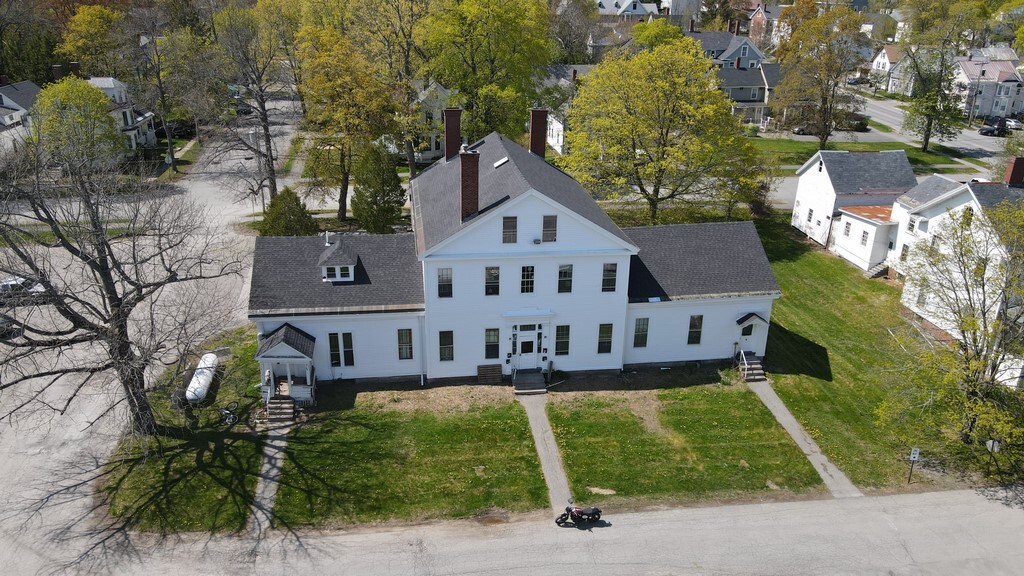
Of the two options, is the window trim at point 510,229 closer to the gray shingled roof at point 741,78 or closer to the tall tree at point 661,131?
the tall tree at point 661,131

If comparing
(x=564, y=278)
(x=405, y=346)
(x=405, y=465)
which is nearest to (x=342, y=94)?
(x=405, y=346)

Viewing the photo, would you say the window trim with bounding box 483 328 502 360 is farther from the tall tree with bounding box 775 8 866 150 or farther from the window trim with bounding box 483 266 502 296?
the tall tree with bounding box 775 8 866 150

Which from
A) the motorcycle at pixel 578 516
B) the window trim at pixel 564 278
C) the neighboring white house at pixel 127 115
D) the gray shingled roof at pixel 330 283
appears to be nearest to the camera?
the motorcycle at pixel 578 516

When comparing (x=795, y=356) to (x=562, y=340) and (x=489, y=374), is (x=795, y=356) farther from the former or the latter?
(x=489, y=374)

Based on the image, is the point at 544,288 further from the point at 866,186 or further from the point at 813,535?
the point at 866,186

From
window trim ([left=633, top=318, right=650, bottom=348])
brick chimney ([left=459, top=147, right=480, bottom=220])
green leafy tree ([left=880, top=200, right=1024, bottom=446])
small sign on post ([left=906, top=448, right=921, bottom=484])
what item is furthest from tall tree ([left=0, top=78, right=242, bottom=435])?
green leafy tree ([left=880, top=200, right=1024, bottom=446])

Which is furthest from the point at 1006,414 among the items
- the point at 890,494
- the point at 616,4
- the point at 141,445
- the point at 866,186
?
the point at 616,4

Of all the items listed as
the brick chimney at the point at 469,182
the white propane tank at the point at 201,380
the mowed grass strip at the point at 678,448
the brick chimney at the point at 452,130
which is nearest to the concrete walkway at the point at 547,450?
the mowed grass strip at the point at 678,448
